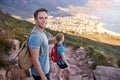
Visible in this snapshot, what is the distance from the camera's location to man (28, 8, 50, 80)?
3.02 m

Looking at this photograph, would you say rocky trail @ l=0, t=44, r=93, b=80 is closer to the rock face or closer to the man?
the rock face

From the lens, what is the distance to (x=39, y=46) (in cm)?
304

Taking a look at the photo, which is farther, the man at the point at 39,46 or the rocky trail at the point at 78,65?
the rocky trail at the point at 78,65

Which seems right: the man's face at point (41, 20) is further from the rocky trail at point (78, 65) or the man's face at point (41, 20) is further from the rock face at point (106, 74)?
the rock face at point (106, 74)

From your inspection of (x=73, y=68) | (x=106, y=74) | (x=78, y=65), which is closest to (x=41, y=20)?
(x=106, y=74)

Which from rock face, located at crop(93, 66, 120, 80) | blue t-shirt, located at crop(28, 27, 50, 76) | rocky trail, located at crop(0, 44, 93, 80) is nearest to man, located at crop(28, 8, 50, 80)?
blue t-shirt, located at crop(28, 27, 50, 76)

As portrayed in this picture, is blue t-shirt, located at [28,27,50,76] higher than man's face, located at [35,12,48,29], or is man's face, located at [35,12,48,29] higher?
man's face, located at [35,12,48,29]

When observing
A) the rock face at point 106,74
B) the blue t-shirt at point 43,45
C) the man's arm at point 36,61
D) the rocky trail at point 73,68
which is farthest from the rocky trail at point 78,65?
the man's arm at point 36,61

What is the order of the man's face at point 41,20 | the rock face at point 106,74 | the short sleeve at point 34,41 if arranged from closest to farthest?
the short sleeve at point 34,41 → the man's face at point 41,20 → the rock face at point 106,74

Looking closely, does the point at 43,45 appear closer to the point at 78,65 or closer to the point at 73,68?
the point at 73,68

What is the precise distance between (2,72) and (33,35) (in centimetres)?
279

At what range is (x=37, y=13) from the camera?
3.17 m

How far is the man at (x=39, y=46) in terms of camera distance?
3023mm

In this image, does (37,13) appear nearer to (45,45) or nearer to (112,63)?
(45,45)
